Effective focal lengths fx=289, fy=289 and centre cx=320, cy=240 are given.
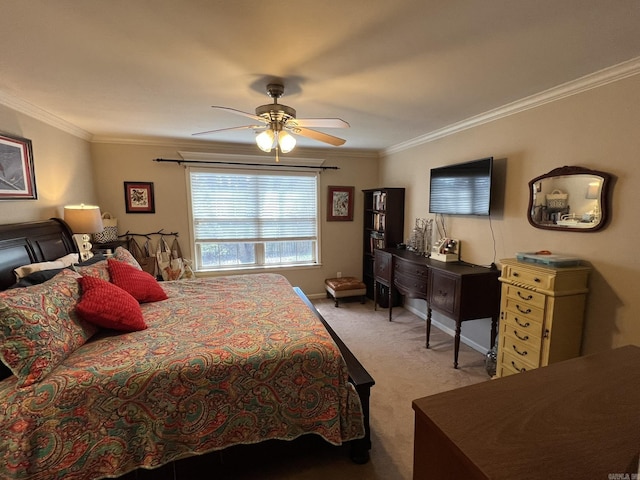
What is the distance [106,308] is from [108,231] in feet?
7.78

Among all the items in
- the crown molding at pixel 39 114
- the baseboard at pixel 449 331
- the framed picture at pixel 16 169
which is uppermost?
the crown molding at pixel 39 114

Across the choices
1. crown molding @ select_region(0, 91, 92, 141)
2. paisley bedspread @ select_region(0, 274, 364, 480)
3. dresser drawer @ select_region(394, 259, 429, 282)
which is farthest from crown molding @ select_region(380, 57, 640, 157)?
crown molding @ select_region(0, 91, 92, 141)

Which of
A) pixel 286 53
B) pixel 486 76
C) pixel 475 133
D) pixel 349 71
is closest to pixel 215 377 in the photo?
pixel 286 53

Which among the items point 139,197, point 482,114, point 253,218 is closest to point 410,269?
point 482,114

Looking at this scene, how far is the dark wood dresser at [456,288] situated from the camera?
265 centimetres

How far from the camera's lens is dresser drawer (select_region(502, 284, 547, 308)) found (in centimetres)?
207

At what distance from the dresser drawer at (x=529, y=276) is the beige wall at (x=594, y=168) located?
1.28 ft

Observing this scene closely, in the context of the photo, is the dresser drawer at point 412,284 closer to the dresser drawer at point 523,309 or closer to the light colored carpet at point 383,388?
the light colored carpet at point 383,388

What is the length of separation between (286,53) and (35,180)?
104 inches

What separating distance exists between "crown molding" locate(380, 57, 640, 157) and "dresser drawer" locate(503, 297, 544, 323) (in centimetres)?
160

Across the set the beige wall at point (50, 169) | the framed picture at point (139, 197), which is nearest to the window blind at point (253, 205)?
the framed picture at point (139, 197)

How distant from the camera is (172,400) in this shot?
1.40 metres

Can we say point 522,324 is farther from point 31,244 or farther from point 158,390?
point 31,244

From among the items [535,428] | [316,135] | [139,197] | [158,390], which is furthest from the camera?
[139,197]
